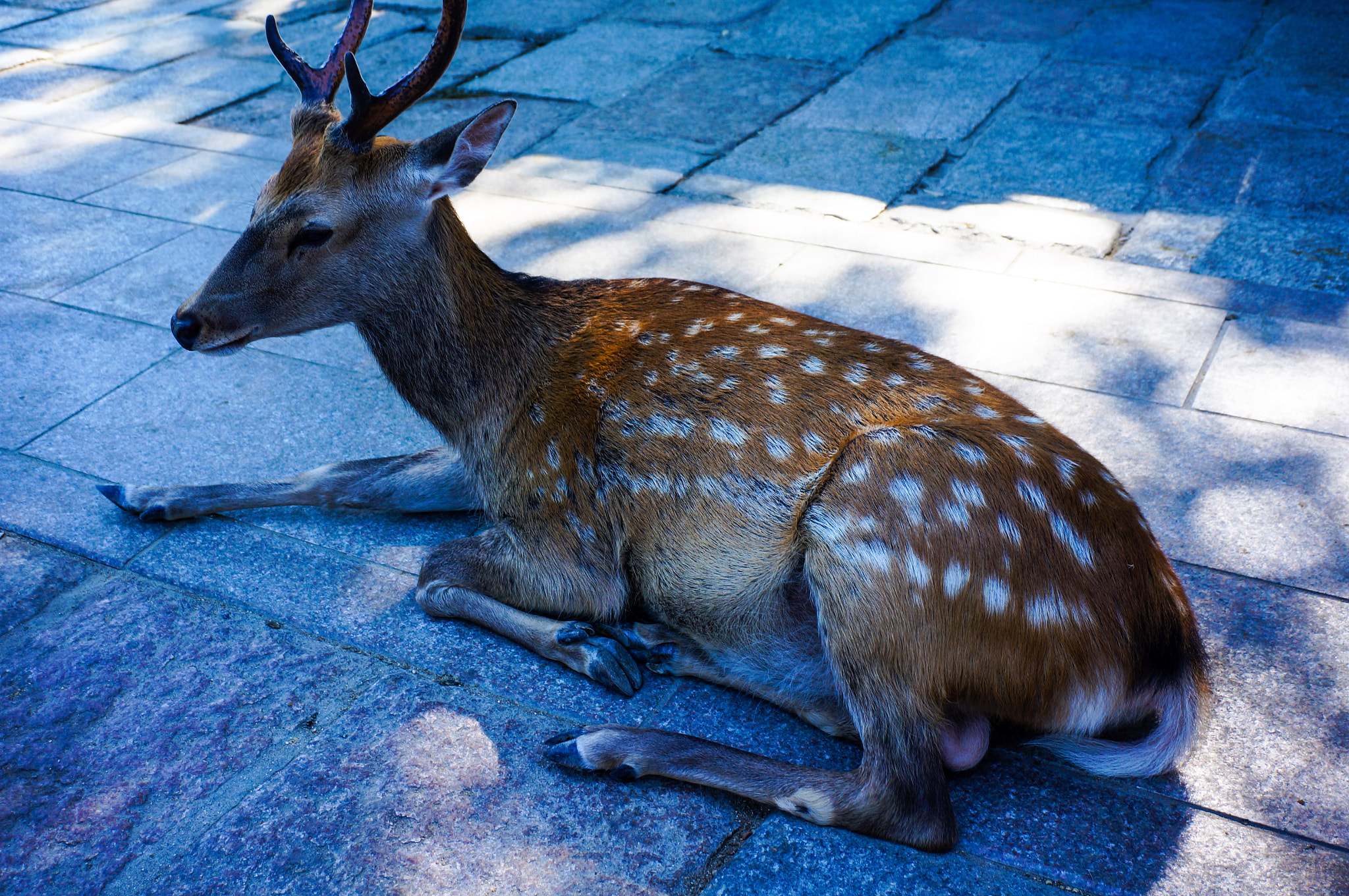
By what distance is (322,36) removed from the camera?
8.20 m

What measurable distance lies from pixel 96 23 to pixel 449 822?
8811 millimetres

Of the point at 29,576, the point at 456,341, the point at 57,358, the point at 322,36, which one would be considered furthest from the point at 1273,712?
the point at 322,36

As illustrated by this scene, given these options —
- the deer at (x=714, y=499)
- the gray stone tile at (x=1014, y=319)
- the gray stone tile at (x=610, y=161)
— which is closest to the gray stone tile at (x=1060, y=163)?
the gray stone tile at (x=1014, y=319)

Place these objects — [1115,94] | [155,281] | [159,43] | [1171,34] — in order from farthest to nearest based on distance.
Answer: [159,43]
[1171,34]
[1115,94]
[155,281]

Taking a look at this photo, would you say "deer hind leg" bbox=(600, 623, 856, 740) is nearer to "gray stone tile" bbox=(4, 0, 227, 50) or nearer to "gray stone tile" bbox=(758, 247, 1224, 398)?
"gray stone tile" bbox=(758, 247, 1224, 398)

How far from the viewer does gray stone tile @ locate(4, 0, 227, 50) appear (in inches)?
326

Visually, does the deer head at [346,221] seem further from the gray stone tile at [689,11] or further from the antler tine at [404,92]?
the gray stone tile at [689,11]

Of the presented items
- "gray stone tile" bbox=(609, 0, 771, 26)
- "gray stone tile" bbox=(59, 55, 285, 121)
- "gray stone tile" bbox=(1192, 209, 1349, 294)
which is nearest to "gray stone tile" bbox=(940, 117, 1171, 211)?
"gray stone tile" bbox=(1192, 209, 1349, 294)

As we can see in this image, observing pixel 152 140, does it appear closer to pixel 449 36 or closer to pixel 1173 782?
pixel 449 36

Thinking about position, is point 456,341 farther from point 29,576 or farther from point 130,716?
point 29,576

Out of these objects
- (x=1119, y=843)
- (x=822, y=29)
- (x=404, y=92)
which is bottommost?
(x=1119, y=843)

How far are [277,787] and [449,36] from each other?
6.48ft

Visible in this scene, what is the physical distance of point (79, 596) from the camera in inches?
120

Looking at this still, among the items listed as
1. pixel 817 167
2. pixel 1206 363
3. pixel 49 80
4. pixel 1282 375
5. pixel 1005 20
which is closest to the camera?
pixel 1282 375
